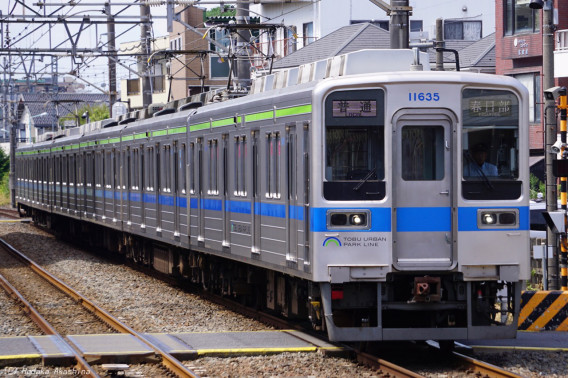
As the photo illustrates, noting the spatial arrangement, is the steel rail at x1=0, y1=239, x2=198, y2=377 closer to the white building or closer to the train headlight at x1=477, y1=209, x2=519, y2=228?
the train headlight at x1=477, y1=209, x2=519, y2=228

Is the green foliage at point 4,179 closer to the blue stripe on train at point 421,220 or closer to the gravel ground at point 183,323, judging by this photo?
the gravel ground at point 183,323

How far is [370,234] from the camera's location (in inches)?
384

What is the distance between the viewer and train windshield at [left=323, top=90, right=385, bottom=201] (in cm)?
986

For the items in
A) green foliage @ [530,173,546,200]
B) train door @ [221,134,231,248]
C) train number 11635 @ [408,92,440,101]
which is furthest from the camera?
green foliage @ [530,173,546,200]

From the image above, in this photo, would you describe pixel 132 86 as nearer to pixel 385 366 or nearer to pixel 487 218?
pixel 487 218

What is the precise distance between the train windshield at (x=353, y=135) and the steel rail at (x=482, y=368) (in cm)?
184

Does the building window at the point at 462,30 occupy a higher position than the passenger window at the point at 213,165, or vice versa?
the building window at the point at 462,30

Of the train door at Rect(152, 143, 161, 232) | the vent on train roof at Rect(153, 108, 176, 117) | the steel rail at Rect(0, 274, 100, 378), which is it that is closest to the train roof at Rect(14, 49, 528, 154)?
the train door at Rect(152, 143, 161, 232)

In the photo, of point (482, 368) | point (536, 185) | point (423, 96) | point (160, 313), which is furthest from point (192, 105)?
point (536, 185)

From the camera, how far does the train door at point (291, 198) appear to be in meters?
10.6

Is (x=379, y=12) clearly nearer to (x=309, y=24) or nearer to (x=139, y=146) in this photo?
(x=309, y=24)

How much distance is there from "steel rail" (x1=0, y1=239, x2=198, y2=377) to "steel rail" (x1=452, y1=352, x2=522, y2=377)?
2363mm

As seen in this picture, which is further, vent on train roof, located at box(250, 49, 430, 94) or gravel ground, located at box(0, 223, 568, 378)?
vent on train roof, located at box(250, 49, 430, 94)

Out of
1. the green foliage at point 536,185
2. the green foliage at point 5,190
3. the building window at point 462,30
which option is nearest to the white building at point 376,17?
the building window at point 462,30
